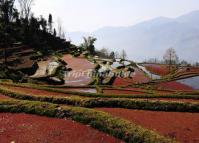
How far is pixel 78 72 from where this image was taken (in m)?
62.2

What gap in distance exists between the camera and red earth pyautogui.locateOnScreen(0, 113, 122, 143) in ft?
58.5

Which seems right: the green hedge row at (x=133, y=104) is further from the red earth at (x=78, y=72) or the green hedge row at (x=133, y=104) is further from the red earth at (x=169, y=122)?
the red earth at (x=78, y=72)

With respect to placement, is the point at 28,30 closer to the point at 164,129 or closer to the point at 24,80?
the point at 24,80

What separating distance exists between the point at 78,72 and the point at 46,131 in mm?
43347

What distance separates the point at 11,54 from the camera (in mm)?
72125

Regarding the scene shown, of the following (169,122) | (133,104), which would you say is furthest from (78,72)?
(169,122)

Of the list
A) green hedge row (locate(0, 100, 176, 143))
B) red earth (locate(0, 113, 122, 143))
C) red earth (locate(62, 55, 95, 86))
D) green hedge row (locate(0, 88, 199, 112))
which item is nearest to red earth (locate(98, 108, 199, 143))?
green hedge row (locate(0, 88, 199, 112))

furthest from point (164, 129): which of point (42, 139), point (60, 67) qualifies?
point (60, 67)

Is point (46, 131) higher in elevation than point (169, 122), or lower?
lower

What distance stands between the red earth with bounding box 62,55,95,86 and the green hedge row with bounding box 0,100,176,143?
94.0ft

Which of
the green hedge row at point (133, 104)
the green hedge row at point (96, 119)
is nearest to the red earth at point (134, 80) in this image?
the green hedge row at point (133, 104)

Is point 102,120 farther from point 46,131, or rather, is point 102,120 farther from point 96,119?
point 46,131

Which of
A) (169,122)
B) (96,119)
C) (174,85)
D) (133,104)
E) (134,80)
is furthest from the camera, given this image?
(134,80)

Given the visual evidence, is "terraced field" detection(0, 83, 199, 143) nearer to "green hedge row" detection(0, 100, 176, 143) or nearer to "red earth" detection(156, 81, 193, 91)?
"green hedge row" detection(0, 100, 176, 143)
